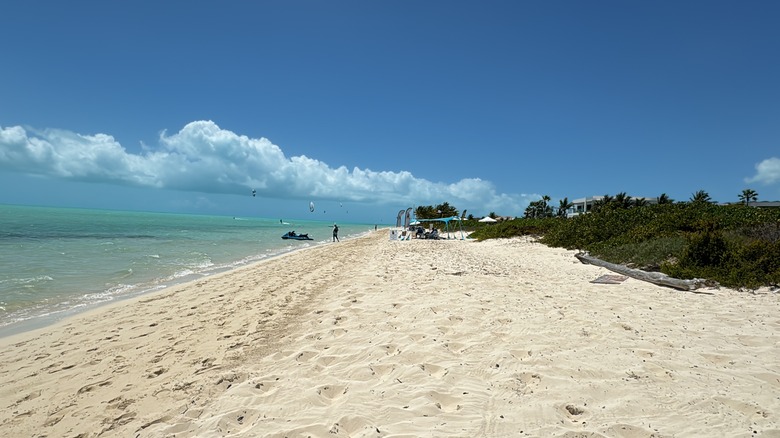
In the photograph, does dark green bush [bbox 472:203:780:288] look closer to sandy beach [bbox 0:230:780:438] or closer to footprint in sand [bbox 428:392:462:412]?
sandy beach [bbox 0:230:780:438]

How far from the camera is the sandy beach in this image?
122 inches

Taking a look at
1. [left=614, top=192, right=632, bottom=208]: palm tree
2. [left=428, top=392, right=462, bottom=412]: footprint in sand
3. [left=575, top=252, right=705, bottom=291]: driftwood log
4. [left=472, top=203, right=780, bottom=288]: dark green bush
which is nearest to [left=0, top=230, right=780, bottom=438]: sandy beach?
[left=428, top=392, right=462, bottom=412]: footprint in sand

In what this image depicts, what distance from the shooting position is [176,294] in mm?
9898

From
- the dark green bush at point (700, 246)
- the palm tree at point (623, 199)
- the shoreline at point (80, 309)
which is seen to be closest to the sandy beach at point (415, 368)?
the shoreline at point (80, 309)

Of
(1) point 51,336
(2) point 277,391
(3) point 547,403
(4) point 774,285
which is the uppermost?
(4) point 774,285

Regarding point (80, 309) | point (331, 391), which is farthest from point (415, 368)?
point (80, 309)

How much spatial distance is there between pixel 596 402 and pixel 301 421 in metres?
2.61

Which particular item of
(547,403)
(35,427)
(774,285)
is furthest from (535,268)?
(35,427)

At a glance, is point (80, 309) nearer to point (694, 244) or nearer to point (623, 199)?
point (694, 244)

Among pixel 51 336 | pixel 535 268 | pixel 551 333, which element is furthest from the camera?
pixel 535 268

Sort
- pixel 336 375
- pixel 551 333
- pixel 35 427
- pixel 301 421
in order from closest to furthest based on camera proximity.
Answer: pixel 301 421, pixel 35 427, pixel 336 375, pixel 551 333

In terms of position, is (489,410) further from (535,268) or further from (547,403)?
(535,268)

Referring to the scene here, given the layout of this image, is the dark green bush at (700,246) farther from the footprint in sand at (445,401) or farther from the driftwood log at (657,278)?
the footprint in sand at (445,401)

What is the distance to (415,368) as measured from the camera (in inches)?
159
